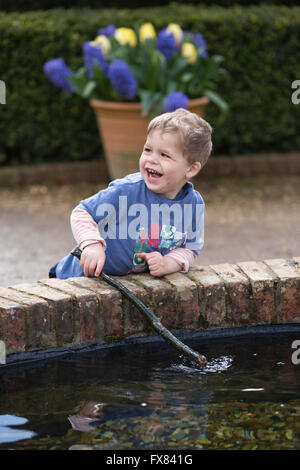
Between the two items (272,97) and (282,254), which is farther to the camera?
(272,97)

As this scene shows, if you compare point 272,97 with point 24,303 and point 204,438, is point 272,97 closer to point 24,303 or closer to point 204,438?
point 24,303

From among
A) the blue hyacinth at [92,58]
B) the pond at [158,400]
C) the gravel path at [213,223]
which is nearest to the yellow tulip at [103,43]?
the blue hyacinth at [92,58]

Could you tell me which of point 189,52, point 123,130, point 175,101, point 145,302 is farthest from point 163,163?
point 189,52

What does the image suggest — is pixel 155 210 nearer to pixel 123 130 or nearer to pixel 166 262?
pixel 166 262

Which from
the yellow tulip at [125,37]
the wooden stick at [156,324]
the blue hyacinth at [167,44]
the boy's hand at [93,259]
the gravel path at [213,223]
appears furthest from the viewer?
the yellow tulip at [125,37]

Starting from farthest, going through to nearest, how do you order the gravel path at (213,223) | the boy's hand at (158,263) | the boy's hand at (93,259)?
the gravel path at (213,223) < the boy's hand at (158,263) < the boy's hand at (93,259)

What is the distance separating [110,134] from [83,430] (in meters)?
4.25

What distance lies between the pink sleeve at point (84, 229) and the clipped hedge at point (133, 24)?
3878 millimetres

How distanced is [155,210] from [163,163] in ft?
0.62

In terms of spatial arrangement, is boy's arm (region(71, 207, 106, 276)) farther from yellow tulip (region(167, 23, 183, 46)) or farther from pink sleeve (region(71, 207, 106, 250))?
yellow tulip (region(167, 23, 183, 46))

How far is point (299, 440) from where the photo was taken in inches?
82.4

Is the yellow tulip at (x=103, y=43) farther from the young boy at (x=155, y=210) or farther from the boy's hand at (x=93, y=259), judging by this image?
the boy's hand at (x=93, y=259)

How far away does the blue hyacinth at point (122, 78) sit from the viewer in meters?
5.67

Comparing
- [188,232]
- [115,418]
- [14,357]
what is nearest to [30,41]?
[188,232]
